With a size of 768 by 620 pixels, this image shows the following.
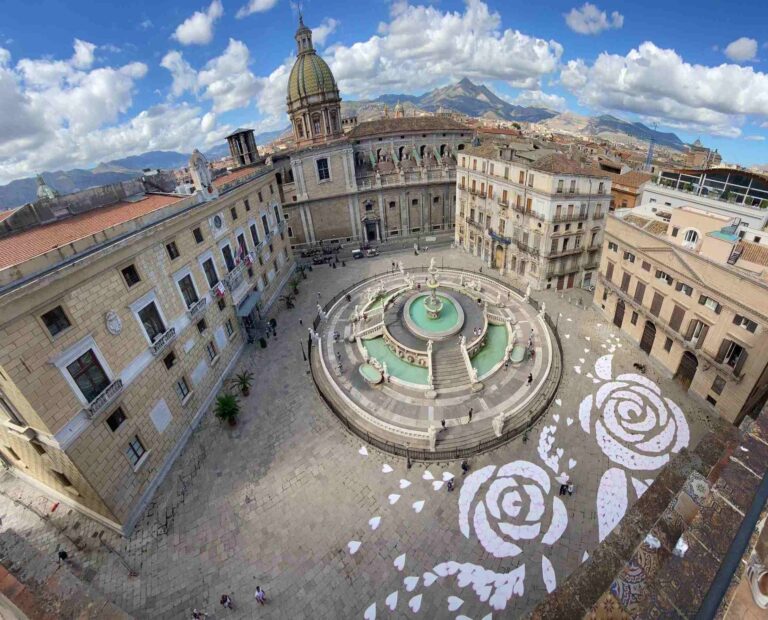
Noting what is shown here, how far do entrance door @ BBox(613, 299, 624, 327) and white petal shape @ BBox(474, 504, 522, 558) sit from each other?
2324cm

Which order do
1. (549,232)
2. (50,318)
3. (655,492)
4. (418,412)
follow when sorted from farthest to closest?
(549,232)
(418,412)
(50,318)
(655,492)

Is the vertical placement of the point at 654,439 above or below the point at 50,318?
below

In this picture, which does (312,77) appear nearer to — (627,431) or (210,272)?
(210,272)

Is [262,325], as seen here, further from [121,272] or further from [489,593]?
[489,593]

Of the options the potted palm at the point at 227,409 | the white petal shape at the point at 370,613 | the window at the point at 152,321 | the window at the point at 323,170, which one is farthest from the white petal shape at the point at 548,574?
the window at the point at 323,170

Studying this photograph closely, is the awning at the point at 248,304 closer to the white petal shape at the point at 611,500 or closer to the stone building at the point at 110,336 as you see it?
the stone building at the point at 110,336

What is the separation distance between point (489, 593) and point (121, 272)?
2462cm

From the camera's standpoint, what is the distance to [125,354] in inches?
782

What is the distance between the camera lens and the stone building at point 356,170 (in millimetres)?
50094

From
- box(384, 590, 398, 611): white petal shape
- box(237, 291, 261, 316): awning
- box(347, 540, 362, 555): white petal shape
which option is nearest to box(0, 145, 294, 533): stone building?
box(237, 291, 261, 316): awning

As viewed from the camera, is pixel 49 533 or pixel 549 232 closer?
pixel 49 533

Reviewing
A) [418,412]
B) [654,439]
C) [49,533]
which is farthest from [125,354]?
[654,439]

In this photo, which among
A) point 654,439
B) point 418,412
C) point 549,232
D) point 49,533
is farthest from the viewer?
point 549,232

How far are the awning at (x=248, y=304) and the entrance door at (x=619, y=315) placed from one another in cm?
3330
